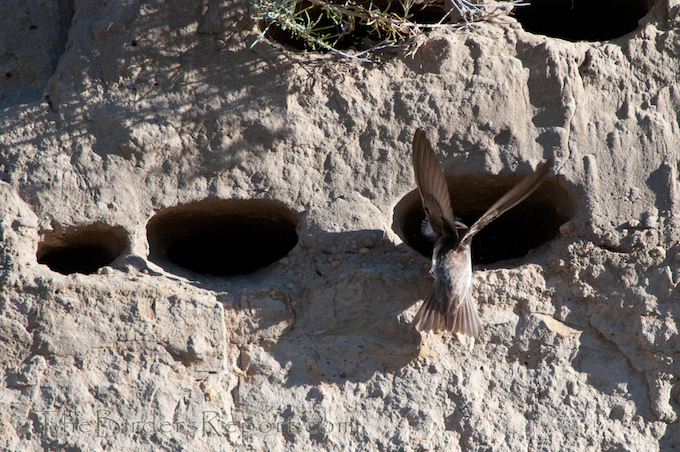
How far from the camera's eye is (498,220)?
313 centimetres

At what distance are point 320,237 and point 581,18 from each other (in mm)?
1607

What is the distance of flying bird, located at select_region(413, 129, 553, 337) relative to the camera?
2285 millimetres

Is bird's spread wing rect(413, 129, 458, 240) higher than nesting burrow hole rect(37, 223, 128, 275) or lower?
higher

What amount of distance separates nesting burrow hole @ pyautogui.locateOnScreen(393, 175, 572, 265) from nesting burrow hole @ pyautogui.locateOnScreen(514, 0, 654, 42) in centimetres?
82

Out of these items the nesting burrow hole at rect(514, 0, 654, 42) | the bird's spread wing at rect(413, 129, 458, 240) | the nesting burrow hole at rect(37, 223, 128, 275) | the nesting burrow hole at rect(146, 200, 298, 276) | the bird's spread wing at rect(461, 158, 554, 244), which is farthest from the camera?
the nesting burrow hole at rect(514, 0, 654, 42)

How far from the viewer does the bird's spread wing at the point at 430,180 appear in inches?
92.5

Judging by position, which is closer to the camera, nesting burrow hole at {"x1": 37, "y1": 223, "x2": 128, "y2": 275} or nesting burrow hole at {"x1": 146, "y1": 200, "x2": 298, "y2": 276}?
nesting burrow hole at {"x1": 37, "y1": 223, "x2": 128, "y2": 275}

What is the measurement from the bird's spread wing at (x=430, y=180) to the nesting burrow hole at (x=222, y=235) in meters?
0.50

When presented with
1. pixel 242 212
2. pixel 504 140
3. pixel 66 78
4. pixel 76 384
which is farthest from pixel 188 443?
pixel 504 140

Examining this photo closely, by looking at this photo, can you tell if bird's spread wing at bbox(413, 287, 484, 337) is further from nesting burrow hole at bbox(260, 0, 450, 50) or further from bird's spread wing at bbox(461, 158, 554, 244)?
nesting burrow hole at bbox(260, 0, 450, 50)

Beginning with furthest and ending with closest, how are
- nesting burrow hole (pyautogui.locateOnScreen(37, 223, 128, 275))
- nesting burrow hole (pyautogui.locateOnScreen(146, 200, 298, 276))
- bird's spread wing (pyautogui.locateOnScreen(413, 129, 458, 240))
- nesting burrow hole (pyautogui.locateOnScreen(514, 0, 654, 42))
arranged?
nesting burrow hole (pyautogui.locateOnScreen(514, 0, 654, 42)) < nesting burrow hole (pyautogui.locateOnScreen(146, 200, 298, 276)) < nesting burrow hole (pyautogui.locateOnScreen(37, 223, 128, 275)) < bird's spread wing (pyautogui.locateOnScreen(413, 129, 458, 240))

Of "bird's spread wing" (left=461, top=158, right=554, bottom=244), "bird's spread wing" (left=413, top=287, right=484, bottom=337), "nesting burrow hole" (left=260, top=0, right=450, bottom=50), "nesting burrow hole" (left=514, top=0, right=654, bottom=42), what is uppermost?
"nesting burrow hole" (left=514, top=0, right=654, bottom=42)

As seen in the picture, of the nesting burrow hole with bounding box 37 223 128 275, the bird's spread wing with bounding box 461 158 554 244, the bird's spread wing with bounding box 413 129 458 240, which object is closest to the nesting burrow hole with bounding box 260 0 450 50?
the bird's spread wing with bounding box 413 129 458 240

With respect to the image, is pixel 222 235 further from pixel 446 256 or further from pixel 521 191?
pixel 521 191
